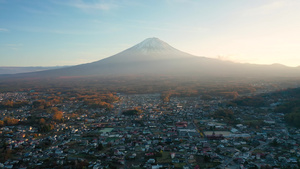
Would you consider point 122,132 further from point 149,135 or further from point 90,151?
point 90,151

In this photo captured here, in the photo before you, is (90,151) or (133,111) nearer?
(90,151)

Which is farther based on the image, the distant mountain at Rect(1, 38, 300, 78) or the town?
the distant mountain at Rect(1, 38, 300, 78)

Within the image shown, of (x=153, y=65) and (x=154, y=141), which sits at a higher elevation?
(x=153, y=65)

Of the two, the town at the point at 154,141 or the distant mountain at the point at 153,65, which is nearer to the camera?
the town at the point at 154,141

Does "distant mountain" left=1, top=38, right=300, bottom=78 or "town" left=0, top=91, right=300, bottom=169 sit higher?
"distant mountain" left=1, top=38, right=300, bottom=78

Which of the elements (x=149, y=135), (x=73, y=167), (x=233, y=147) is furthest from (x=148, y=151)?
(x=233, y=147)

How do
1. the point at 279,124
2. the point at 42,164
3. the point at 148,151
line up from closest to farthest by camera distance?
the point at 42,164, the point at 148,151, the point at 279,124

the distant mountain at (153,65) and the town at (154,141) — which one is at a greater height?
the distant mountain at (153,65)

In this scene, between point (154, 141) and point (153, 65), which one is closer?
point (154, 141)
